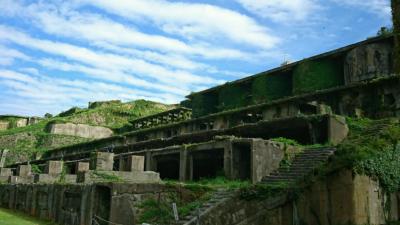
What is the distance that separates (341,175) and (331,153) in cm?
199

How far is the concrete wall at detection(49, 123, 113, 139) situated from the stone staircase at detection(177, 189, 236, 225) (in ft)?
165

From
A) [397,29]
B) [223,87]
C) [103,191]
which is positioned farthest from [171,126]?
[397,29]

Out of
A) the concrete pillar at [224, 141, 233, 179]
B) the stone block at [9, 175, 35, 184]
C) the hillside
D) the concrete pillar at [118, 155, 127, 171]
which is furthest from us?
the hillside

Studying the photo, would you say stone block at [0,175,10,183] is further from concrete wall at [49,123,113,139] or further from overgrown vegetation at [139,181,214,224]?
concrete wall at [49,123,113,139]

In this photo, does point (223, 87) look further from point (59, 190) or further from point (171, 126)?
point (59, 190)

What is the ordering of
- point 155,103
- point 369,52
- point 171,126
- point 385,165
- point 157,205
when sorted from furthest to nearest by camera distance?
1. point 155,103
2. point 171,126
3. point 369,52
4. point 385,165
5. point 157,205

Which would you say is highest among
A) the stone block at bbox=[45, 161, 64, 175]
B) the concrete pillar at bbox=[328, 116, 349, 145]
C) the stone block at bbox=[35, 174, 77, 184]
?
the concrete pillar at bbox=[328, 116, 349, 145]

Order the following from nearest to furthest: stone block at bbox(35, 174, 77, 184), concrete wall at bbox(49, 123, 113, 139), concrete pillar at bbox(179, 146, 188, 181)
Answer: concrete pillar at bbox(179, 146, 188, 181)
stone block at bbox(35, 174, 77, 184)
concrete wall at bbox(49, 123, 113, 139)

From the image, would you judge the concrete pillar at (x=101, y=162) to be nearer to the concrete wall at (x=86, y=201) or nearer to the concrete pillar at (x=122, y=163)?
the concrete wall at (x=86, y=201)

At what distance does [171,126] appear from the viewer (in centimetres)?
4238

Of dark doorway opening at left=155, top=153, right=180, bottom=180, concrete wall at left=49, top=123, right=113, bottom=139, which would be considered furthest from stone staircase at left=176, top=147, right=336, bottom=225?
concrete wall at left=49, top=123, right=113, bottom=139

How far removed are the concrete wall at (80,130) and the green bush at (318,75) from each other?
3700cm

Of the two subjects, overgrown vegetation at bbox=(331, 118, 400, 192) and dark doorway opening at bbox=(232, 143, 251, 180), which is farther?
dark doorway opening at bbox=(232, 143, 251, 180)

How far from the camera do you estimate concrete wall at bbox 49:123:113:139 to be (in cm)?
6482
